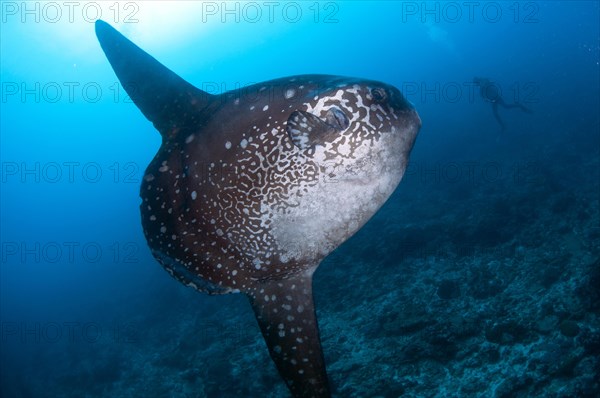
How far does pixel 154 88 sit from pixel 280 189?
161cm

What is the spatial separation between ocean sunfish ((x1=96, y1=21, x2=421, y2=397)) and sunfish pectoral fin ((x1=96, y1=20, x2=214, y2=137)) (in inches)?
4.7

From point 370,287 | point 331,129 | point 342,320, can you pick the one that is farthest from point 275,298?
point 370,287

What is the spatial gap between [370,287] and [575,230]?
19.3 feet

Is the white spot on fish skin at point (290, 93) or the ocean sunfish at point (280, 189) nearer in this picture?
the ocean sunfish at point (280, 189)

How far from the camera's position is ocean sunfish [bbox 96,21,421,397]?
87.6 inches

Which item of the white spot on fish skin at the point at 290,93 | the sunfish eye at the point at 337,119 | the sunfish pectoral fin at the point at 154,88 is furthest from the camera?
the sunfish pectoral fin at the point at 154,88

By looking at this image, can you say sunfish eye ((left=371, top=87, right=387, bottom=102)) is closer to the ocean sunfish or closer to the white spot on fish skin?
the ocean sunfish

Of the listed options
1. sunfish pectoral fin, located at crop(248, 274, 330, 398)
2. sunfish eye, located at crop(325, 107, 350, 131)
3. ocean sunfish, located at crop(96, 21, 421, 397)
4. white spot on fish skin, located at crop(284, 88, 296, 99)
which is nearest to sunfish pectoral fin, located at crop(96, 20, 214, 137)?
ocean sunfish, located at crop(96, 21, 421, 397)

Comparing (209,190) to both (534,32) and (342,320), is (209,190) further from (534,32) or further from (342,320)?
(534,32)

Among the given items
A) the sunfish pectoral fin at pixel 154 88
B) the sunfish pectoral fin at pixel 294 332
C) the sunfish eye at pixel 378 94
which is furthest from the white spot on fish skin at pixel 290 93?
the sunfish pectoral fin at pixel 294 332

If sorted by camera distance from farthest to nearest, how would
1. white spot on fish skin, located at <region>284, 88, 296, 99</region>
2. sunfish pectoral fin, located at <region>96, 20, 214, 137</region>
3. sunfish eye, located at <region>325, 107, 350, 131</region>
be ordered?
sunfish pectoral fin, located at <region>96, 20, 214, 137</region>, white spot on fish skin, located at <region>284, 88, 296, 99</region>, sunfish eye, located at <region>325, 107, 350, 131</region>

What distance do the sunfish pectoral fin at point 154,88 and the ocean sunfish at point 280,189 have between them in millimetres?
119

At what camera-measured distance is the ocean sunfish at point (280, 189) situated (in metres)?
2.22

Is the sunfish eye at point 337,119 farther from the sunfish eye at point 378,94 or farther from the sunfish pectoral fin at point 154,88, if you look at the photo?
the sunfish pectoral fin at point 154,88
